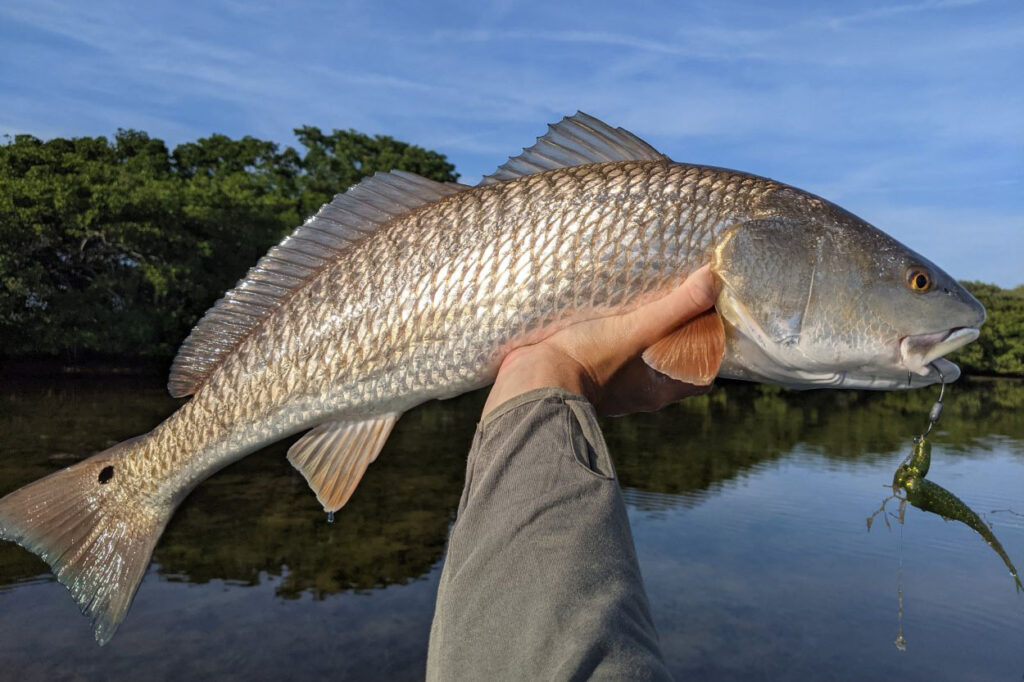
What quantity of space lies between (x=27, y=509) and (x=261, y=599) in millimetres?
14688

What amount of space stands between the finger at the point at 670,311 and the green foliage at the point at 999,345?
76583 mm

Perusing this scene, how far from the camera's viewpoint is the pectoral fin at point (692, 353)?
9.01 ft

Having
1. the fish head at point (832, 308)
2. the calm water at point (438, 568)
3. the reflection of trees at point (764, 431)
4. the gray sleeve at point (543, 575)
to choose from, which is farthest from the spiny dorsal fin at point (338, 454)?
the reflection of trees at point (764, 431)

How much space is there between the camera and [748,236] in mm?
3025

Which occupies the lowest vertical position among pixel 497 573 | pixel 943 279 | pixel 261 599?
pixel 261 599

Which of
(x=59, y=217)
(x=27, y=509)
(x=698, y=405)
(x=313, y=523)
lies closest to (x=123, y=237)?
(x=59, y=217)

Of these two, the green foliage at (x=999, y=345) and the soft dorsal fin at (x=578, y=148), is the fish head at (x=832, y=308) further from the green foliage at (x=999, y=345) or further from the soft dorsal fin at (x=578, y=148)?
the green foliage at (x=999, y=345)

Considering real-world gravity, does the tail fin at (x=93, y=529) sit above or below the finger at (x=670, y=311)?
below

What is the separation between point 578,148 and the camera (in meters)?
3.40

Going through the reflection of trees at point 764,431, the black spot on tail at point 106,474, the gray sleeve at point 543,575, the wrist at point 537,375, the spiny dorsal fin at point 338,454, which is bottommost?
the reflection of trees at point 764,431

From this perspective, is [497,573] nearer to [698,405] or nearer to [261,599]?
[261,599]

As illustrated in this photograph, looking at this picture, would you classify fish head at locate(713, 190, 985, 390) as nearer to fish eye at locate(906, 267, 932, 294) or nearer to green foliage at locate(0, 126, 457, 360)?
fish eye at locate(906, 267, 932, 294)

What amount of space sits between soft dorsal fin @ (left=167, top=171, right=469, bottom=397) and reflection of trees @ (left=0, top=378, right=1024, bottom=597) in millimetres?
15333

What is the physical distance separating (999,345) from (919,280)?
89915 millimetres
